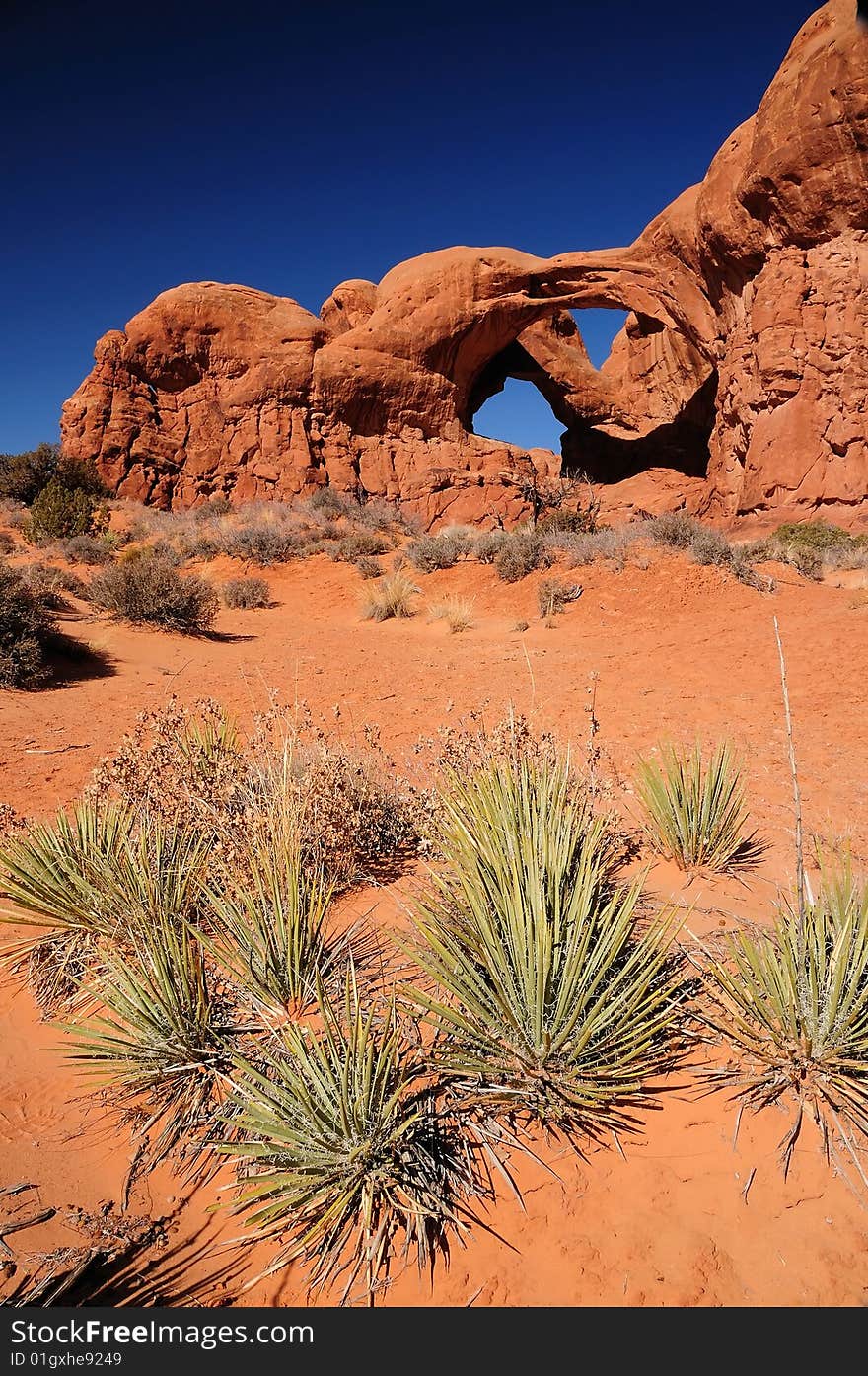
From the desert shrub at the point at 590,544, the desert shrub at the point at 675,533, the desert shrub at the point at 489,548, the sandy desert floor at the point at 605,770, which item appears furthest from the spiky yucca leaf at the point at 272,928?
the desert shrub at the point at 489,548

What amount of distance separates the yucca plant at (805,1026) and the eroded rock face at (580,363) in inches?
627

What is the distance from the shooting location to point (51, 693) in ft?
21.7

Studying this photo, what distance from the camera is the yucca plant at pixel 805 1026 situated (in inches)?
73.0

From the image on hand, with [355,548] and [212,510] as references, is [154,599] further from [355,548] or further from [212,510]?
[212,510]

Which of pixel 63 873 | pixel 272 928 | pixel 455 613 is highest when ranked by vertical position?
pixel 455 613

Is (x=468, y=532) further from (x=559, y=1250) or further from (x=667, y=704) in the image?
(x=559, y=1250)

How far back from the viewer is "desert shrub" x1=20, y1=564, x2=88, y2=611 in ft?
29.4

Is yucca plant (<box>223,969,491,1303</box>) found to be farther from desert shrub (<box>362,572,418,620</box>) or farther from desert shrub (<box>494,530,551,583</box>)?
desert shrub (<box>494,530,551,583</box>)

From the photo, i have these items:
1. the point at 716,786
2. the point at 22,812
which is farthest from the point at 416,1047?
the point at 22,812

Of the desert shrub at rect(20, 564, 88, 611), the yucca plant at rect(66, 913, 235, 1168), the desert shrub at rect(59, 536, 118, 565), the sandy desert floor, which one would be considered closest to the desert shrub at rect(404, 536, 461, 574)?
the sandy desert floor

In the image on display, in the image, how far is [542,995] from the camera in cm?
190

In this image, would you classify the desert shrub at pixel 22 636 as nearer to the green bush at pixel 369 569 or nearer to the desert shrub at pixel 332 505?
the green bush at pixel 369 569

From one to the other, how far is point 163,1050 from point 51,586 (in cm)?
999

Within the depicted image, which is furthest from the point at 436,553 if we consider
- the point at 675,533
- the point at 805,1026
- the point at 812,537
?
the point at 805,1026
